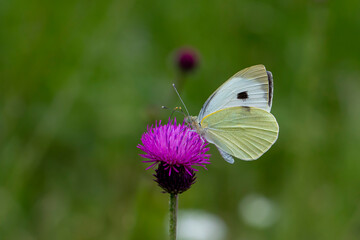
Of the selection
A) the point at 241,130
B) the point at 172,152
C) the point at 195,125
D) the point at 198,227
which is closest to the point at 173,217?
the point at 172,152

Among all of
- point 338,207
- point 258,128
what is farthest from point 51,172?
point 338,207

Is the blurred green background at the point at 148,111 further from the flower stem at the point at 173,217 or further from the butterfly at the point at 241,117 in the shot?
the flower stem at the point at 173,217

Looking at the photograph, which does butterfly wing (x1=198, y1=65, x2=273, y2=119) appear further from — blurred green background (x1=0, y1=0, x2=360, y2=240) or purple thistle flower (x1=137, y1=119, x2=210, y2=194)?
blurred green background (x1=0, y1=0, x2=360, y2=240)

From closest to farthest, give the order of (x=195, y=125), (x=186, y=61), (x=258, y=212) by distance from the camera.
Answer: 1. (x=195, y=125)
2. (x=258, y=212)
3. (x=186, y=61)

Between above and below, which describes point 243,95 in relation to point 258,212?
above

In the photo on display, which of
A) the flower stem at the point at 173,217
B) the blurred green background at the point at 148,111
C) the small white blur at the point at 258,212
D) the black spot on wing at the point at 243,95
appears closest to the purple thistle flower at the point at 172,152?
the flower stem at the point at 173,217

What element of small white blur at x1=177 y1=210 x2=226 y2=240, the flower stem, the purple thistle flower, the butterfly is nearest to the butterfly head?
the butterfly

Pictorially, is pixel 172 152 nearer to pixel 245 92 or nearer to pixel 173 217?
pixel 173 217
